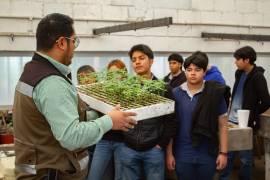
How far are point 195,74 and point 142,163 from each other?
0.72 metres

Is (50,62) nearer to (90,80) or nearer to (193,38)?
(90,80)

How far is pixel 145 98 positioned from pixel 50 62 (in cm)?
69

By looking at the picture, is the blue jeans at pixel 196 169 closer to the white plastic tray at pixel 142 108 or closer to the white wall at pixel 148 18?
the white plastic tray at pixel 142 108

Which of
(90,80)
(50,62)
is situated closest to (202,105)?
(90,80)

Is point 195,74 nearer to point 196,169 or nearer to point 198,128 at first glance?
point 198,128

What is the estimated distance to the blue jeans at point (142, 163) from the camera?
8.63 ft

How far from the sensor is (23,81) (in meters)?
1.61

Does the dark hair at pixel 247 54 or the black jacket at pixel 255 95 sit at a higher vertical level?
the dark hair at pixel 247 54

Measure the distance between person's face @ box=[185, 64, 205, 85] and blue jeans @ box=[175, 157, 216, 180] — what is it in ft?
1.75

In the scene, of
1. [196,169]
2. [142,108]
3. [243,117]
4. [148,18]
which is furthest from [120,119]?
[148,18]

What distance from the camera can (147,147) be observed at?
2.61 m

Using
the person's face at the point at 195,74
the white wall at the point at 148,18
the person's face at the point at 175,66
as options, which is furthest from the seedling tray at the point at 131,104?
the white wall at the point at 148,18

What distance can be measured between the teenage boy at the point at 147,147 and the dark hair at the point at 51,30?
3.60ft

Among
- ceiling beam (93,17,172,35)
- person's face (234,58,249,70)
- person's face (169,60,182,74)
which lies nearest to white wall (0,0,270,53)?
ceiling beam (93,17,172,35)
